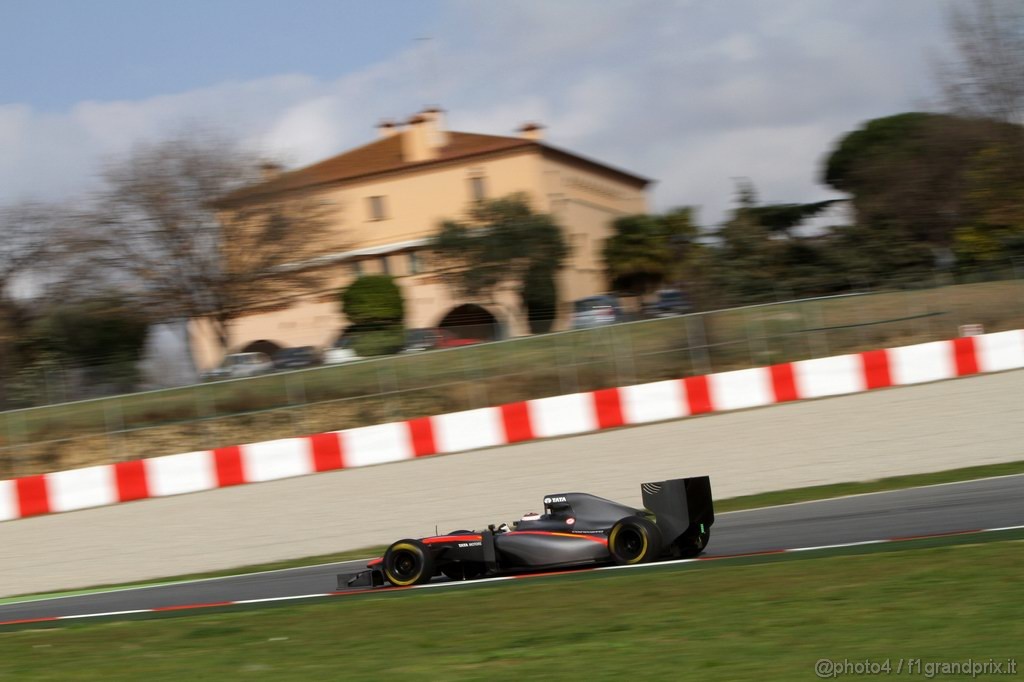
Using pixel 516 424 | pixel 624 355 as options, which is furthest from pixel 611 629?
pixel 624 355

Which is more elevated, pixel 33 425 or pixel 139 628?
pixel 33 425

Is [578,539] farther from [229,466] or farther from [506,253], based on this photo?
[506,253]

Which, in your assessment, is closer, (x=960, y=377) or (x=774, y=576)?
(x=774, y=576)

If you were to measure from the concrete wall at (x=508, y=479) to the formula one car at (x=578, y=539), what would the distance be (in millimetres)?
3991

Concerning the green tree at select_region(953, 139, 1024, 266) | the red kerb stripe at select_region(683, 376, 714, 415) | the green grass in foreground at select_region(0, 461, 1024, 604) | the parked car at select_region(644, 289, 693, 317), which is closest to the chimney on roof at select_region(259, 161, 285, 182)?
the parked car at select_region(644, 289, 693, 317)

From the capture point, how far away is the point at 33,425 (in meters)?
18.6

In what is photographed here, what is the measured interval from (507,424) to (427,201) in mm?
36402

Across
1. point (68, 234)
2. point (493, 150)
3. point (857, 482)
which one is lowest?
point (857, 482)

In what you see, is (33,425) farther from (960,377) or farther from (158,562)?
(960,377)

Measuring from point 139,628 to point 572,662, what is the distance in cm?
378

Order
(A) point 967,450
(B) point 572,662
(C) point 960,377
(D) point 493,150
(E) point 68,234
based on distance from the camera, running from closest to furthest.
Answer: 1. (B) point 572,662
2. (A) point 967,450
3. (C) point 960,377
4. (E) point 68,234
5. (D) point 493,150

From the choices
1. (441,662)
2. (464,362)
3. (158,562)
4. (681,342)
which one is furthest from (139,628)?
(681,342)

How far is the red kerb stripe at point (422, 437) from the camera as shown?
55.3ft

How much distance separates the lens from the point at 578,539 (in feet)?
25.5
